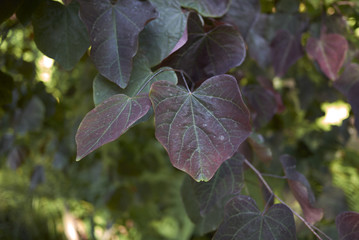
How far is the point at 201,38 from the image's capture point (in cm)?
51

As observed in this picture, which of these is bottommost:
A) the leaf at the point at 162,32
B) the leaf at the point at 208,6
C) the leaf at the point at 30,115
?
the leaf at the point at 30,115

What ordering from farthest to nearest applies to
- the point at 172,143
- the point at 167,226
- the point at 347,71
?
the point at 167,226 → the point at 347,71 → the point at 172,143

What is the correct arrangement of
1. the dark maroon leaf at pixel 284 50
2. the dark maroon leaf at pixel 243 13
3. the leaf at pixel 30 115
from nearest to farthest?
1. the dark maroon leaf at pixel 243 13
2. the dark maroon leaf at pixel 284 50
3. the leaf at pixel 30 115

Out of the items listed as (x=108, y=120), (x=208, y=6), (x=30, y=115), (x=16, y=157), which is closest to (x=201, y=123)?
(x=108, y=120)

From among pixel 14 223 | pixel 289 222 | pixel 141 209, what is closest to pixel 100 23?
pixel 289 222

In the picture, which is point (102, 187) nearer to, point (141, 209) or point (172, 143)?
point (141, 209)

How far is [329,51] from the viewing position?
63 centimetres

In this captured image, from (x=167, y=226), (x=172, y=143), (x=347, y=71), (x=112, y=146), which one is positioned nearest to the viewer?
(x=172, y=143)

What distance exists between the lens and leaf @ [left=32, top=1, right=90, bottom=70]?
18.7 inches

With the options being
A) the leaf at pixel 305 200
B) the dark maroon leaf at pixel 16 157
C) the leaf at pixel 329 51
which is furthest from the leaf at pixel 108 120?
the dark maroon leaf at pixel 16 157

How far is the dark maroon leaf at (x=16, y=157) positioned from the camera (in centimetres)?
126

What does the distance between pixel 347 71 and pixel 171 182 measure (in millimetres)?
2155

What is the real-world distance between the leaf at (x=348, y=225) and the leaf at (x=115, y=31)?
33 cm

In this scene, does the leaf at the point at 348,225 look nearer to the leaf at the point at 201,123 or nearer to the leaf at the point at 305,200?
the leaf at the point at 305,200
